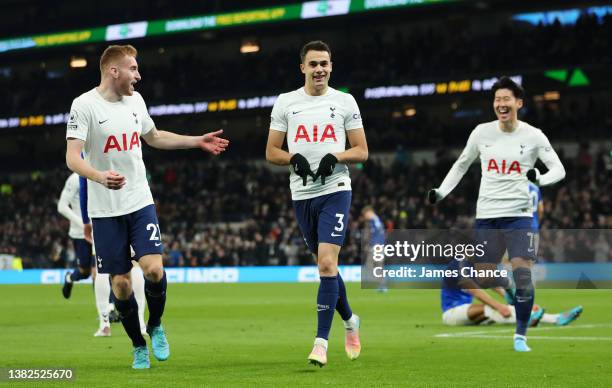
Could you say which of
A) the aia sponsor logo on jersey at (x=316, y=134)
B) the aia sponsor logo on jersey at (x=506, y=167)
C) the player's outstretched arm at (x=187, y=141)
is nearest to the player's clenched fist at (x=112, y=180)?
the player's outstretched arm at (x=187, y=141)

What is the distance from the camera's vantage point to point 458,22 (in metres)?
44.8

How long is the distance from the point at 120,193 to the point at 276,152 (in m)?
1.39

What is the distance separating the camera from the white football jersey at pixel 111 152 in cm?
865

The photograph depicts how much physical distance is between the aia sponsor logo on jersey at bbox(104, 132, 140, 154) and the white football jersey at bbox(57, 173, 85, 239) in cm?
755

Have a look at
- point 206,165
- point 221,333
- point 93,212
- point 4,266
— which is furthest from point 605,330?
Answer: point 206,165

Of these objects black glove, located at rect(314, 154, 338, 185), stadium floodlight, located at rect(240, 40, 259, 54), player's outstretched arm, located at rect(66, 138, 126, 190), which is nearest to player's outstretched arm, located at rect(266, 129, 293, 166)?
black glove, located at rect(314, 154, 338, 185)

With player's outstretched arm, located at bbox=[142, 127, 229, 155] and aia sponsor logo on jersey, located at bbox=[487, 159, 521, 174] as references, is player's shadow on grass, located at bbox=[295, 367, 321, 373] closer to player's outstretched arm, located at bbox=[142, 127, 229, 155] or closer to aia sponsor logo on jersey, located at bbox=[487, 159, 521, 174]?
player's outstretched arm, located at bbox=[142, 127, 229, 155]

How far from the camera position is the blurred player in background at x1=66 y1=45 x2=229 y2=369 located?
864 centimetres

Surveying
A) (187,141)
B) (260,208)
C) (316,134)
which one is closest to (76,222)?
(187,141)

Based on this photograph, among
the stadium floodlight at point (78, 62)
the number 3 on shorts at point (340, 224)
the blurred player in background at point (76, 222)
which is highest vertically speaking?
the stadium floodlight at point (78, 62)

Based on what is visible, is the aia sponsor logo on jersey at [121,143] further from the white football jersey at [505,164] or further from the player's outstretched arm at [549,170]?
the player's outstretched arm at [549,170]

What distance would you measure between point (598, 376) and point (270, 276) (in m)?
28.1

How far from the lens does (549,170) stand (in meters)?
10.7

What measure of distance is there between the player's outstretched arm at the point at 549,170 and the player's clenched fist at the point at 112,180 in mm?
3970
